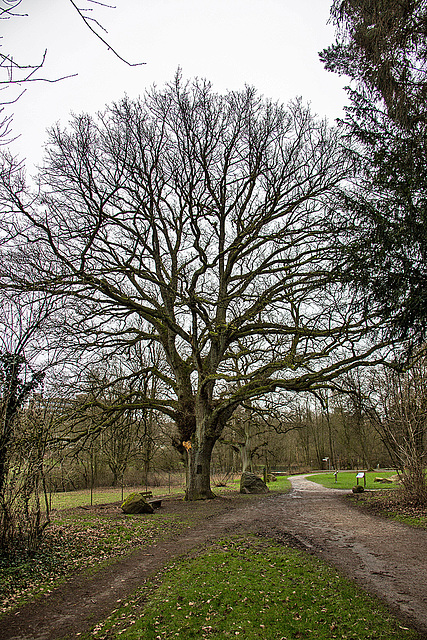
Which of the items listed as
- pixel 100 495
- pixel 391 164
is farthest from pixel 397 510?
pixel 100 495

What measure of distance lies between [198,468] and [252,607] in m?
10.1

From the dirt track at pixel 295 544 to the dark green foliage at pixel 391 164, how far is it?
366cm

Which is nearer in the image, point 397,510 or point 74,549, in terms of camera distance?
point 74,549

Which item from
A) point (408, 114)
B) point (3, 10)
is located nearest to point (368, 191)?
point (408, 114)

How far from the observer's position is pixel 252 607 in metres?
4.66

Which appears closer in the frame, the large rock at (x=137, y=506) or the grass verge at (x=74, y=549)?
the grass verge at (x=74, y=549)

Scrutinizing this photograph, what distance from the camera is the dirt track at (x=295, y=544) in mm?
4504

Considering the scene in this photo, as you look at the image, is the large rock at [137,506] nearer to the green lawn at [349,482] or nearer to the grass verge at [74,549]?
the grass verge at [74,549]

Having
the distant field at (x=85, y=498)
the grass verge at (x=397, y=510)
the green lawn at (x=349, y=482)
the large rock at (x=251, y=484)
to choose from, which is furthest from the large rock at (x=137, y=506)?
the green lawn at (x=349, y=482)

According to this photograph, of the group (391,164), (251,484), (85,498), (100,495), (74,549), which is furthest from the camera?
(100,495)

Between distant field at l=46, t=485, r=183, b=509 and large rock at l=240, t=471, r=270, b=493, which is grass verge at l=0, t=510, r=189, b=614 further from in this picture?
large rock at l=240, t=471, r=270, b=493

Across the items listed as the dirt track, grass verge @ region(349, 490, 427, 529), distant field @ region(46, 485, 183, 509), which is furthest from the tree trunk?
grass verge @ region(349, 490, 427, 529)

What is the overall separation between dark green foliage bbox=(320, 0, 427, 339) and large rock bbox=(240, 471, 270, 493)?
1782 cm

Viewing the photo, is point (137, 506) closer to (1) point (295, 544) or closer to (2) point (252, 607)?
(1) point (295, 544)
